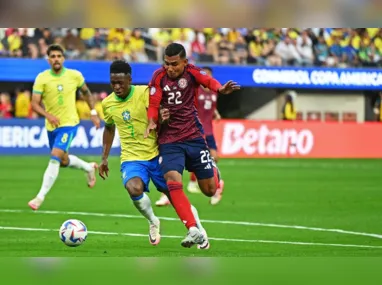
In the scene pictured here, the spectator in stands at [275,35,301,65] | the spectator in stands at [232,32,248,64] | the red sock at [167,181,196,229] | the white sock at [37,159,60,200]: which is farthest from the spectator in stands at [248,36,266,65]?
the red sock at [167,181,196,229]

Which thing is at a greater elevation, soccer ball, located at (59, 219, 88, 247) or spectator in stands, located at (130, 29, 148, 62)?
spectator in stands, located at (130, 29, 148, 62)

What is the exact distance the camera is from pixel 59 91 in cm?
1445

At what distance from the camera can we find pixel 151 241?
9859 mm

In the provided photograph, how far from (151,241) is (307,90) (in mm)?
28888

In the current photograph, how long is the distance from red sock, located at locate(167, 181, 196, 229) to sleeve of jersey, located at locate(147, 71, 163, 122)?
0.71 meters

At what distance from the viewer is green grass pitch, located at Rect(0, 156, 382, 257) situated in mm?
9555

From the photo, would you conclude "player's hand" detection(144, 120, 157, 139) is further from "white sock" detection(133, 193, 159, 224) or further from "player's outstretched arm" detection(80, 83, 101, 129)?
"player's outstretched arm" detection(80, 83, 101, 129)

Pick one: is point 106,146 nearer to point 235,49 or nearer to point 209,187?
point 209,187

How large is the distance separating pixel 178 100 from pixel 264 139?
23503 mm

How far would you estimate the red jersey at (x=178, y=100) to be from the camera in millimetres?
9211

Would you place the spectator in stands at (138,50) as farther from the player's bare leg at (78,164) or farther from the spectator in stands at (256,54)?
the player's bare leg at (78,164)

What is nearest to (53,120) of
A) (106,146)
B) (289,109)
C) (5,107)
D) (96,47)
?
(106,146)

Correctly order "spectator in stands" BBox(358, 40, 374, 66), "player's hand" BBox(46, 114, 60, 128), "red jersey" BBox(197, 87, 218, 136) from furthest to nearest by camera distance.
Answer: "spectator in stands" BBox(358, 40, 374, 66)
"red jersey" BBox(197, 87, 218, 136)
"player's hand" BBox(46, 114, 60, 128)
